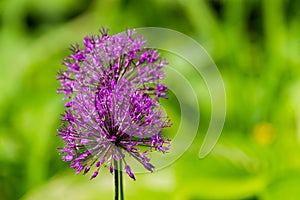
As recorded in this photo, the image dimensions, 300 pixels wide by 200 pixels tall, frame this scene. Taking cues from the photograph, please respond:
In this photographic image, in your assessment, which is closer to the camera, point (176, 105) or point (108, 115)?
point (108, 115)

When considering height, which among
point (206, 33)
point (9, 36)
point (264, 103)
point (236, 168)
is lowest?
point (236, 168)

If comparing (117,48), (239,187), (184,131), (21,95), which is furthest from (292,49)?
(117,48)

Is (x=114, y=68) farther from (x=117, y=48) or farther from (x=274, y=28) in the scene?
(x=274, y=28)

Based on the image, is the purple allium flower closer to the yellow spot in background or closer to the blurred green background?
the blurred green background

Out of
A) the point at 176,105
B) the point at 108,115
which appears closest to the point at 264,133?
the point at 176,105

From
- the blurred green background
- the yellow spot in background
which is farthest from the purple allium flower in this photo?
the yellow spot in background

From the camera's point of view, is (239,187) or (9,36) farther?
(9,36)

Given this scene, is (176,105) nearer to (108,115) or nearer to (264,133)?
(264,133)
